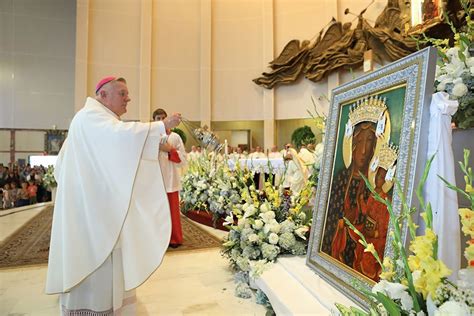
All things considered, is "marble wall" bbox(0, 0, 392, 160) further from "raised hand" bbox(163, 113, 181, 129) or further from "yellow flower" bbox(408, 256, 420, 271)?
"yellow flower" bbox(408, 256, 420, 271)

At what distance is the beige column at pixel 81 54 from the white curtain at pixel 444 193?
13655 millimetres

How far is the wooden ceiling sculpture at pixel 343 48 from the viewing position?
10266mm

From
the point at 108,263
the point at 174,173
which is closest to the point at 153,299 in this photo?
the point at 108,263

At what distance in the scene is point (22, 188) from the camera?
8969mm

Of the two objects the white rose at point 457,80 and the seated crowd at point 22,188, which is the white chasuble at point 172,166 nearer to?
the white rose at point 457,80

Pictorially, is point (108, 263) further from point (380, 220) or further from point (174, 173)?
point (174, 173)

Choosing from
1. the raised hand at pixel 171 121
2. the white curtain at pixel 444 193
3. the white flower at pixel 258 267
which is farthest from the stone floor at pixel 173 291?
the white curtain at pixel 444 193

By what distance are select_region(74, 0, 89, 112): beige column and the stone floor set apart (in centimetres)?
1065

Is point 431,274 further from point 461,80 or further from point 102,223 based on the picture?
point 102,223

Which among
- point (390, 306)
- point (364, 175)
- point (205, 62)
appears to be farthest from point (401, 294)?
point (205, 62)

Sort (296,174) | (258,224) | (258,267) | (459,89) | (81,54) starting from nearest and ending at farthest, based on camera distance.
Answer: (459,89) → (258,267) → (258,224) → (296,174) → (81,54)

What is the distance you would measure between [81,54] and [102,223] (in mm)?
12751

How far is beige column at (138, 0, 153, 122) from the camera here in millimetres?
13742

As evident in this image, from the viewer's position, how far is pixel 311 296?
1851 mm
